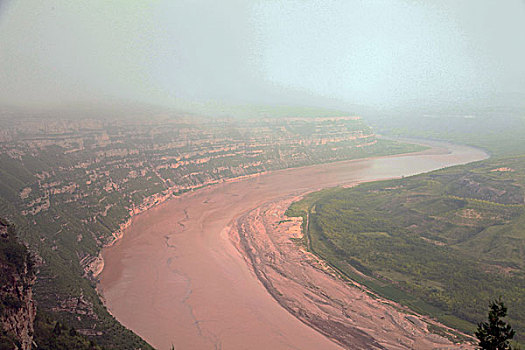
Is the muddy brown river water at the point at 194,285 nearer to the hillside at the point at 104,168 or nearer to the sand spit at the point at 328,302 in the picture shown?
the sand spit at the point at 328,302

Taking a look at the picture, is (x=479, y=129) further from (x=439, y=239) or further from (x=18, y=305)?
(x=18, y=305)

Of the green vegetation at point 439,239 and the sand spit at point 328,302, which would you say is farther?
the green vegetation at point 439,239

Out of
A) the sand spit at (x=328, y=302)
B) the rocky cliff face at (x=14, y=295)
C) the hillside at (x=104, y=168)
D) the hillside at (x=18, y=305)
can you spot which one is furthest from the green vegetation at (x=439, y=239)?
the rocky cliff face at (x=14, y=295)

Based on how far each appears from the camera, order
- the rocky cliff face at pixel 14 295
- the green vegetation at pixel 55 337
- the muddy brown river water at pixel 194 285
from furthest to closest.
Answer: the muddy brown river water at pixel 194 285 < the green vegetation at pixel 55 337 < the rocky cliff face at pixel 14 295

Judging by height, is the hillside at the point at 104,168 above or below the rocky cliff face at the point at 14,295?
below

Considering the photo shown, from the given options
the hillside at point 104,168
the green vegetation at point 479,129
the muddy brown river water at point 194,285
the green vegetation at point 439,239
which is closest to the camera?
the hillside at point 104,168

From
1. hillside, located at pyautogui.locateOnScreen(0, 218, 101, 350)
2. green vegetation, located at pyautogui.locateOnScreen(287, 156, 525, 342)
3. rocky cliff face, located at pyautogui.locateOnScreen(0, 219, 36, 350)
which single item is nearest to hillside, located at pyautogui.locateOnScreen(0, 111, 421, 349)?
hillside, located at pyautogui.locateOnScreen(0, 218, 101, 350)

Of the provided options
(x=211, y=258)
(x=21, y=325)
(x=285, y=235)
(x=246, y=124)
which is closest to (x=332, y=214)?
(x=285, y=235)

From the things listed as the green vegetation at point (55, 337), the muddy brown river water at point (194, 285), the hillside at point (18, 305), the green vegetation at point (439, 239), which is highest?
the hillside at point (18, 305)
